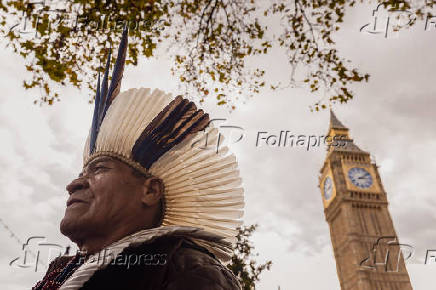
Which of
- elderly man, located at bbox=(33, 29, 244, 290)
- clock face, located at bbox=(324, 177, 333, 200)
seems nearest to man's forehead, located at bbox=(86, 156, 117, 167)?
elderly man, located at bbox=(33, 29, 244, 290)

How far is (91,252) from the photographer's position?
5.58 ft

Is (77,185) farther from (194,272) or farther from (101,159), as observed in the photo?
(194,272)

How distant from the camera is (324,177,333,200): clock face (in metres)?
53.7

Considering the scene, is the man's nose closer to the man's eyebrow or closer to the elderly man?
the elderly man

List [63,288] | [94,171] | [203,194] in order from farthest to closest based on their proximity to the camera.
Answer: [203,194] → [94,171] → [63,288]

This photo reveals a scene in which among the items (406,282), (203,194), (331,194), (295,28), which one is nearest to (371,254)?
(406,282)

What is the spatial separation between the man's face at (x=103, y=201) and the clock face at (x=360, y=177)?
178ft

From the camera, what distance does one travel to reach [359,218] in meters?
51.0

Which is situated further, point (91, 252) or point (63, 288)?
point (91, 252)

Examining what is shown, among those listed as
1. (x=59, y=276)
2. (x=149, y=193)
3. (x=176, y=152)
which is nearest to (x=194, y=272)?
(x=149, y=193)

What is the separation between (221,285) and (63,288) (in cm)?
63

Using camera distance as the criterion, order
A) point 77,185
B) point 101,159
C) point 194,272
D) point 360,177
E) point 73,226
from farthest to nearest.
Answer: point 360,177 → point 101,159 → point 77,185 → point 73,226 → point 194,272

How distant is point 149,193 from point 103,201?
0.26 m

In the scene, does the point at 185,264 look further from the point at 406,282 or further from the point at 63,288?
the point at 406,282
